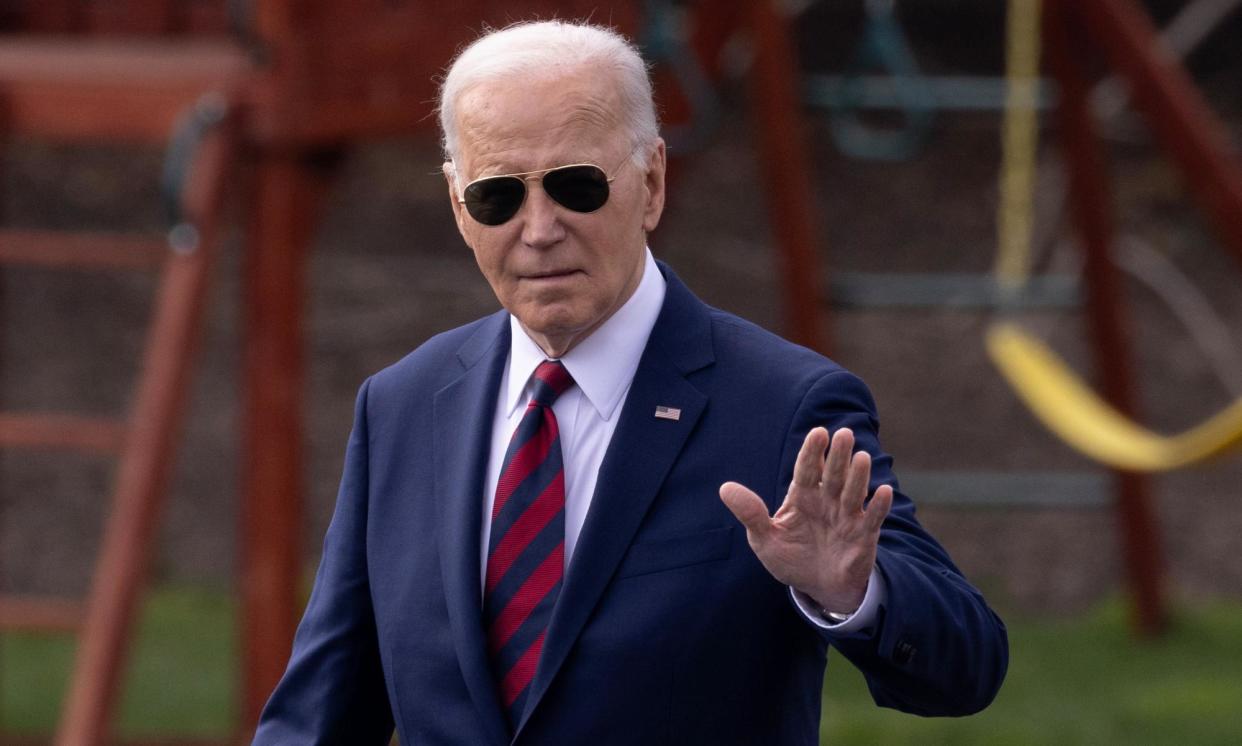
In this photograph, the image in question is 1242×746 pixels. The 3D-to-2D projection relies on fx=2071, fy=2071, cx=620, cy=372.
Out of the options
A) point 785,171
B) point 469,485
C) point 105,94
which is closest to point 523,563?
point 469,485

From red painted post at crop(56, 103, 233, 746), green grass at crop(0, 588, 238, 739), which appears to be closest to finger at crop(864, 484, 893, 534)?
red painted post at crop(56, 103, 233, 746)

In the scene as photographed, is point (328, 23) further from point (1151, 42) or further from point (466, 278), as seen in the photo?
point (466, 278)

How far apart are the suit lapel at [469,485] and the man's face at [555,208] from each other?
117 mm

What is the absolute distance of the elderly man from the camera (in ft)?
6.17

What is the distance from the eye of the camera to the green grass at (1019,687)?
19.7 ft

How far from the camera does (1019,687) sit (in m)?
Result: 6.64

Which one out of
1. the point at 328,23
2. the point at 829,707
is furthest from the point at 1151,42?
the point at 328,23

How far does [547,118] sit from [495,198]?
97 mm

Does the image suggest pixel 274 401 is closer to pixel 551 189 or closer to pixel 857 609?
pixel 551 189

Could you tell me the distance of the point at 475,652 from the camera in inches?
77.3

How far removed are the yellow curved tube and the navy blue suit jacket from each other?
8.52 ft

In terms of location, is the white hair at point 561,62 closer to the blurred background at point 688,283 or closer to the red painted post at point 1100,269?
the blurred background at point 688,283

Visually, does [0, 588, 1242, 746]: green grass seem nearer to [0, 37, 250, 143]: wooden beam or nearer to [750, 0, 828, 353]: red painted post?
[750, 0, 828, 353]: red painted post

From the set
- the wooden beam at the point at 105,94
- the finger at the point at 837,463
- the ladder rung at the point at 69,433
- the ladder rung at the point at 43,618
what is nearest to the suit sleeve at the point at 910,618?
the finger at the point at 837,463
